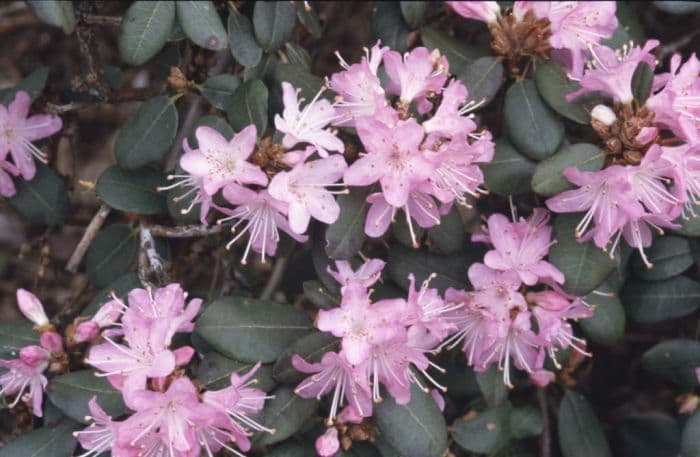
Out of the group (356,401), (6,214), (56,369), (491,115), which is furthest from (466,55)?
(6,214)

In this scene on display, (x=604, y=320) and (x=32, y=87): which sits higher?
(x=32, y=87)

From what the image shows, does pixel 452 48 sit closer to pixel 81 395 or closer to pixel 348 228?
pixel 348 228

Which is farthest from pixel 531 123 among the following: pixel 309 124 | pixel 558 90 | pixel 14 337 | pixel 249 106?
pixel 14 337

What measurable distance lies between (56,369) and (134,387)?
0.39 meters

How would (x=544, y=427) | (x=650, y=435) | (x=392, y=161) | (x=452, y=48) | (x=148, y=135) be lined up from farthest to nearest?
(x=650, y=435) → (x=544, y=427) → (x=452, y=48) → (x=148, y=135) → (x=392, y=161)

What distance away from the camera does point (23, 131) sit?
192 centimetres

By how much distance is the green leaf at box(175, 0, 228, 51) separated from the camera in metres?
1.81

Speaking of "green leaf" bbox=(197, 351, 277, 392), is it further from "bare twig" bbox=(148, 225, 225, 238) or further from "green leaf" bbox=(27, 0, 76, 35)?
"green leaf" bbox=(27, 0, 76, 35)

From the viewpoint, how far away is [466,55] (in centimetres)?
195

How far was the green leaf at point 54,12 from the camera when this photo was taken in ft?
5.37

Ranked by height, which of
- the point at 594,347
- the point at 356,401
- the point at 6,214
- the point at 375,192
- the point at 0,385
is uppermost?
the point at 375,192

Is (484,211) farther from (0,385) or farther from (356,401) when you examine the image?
(0,385)

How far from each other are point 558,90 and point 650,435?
41.3 inches

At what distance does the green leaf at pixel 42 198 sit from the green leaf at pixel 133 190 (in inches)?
7.6
